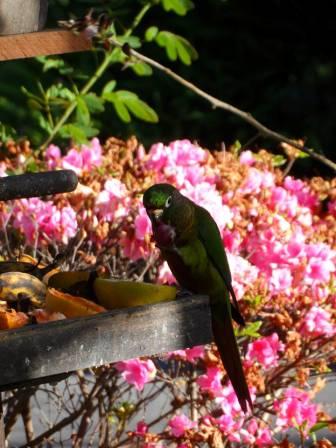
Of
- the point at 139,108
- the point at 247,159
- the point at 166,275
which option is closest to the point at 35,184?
the point at 166,275

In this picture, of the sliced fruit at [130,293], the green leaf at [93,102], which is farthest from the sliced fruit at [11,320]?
the green leaf at [93,102]

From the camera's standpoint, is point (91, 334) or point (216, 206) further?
point (216, 206)

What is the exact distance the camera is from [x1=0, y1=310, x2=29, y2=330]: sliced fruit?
7.49 ft

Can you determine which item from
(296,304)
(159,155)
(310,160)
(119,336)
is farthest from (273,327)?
(310,160)

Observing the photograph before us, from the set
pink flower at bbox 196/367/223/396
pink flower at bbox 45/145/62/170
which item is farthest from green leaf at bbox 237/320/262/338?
pink flower at bbox 45/145/62/170

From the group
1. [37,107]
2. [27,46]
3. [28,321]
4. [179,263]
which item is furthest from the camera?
[37,107]

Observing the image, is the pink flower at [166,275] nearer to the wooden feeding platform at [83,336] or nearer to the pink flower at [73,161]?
the pink flower at [73,161]

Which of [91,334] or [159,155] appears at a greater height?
[159,155]

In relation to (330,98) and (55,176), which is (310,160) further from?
(55,176)

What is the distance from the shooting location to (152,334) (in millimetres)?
2271

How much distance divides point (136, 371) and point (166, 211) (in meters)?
0.68

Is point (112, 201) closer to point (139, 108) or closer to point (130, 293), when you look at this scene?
point (139, 108)

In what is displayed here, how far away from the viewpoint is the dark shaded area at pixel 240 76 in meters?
7.82

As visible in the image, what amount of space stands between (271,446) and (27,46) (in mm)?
1647
